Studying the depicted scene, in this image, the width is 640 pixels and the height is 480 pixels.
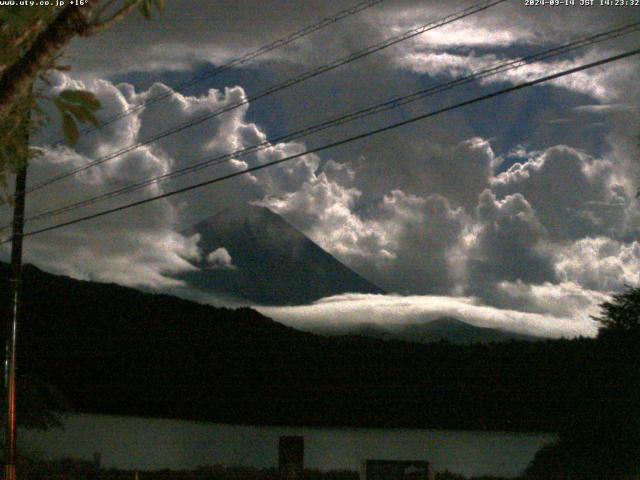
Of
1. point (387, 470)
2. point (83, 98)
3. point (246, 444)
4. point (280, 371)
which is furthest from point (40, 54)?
point (280, 371)

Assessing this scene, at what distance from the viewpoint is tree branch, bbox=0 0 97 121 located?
5156mm

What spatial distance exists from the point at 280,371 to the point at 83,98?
109ft

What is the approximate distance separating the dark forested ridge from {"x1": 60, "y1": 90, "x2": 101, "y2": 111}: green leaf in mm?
22740

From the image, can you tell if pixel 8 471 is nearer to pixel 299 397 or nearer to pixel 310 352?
pixel 299 397

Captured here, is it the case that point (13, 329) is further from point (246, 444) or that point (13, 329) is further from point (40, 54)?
point (40, 54)

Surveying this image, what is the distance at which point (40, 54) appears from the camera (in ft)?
17.0

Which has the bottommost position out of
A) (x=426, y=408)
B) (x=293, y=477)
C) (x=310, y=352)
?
(x=293, y=477)

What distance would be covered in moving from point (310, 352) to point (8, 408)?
1837 centimetres

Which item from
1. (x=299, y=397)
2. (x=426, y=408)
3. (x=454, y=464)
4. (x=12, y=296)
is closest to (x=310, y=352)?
(x=299, y=397)

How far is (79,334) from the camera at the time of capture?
132 feet

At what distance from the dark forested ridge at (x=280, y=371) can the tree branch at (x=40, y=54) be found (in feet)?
74.3

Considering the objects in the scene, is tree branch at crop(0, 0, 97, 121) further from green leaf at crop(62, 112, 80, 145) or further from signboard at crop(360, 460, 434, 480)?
signboard at crop(360, 460, 434, 480)

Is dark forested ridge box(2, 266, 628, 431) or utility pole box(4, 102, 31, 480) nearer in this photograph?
utility pole box(4, 102, 31, 480)

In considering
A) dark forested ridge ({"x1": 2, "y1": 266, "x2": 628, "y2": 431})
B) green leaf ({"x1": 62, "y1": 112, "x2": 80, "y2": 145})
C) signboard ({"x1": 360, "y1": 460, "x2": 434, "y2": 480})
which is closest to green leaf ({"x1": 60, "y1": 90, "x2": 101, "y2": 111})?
green leaf ({"x1": 62, "y1": 112, "x2": 80, "y2": 145})
